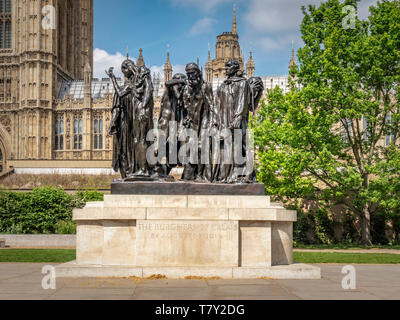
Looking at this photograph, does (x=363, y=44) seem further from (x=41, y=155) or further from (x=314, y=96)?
(x=41, y=155)

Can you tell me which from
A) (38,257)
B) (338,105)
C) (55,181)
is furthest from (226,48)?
(38,257)

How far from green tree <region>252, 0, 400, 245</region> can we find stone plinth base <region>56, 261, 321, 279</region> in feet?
47.4

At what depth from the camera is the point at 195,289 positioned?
23.4ft

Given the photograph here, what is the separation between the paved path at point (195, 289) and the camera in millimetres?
6625

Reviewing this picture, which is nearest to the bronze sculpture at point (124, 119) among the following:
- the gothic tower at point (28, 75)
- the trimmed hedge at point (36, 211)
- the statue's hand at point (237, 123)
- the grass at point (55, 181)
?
the statue's hand at point (237, 123)

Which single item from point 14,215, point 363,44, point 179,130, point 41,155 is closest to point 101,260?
point 179,130

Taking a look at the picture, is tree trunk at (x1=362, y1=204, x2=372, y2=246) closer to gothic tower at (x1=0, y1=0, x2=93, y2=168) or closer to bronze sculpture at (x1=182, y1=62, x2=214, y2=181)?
bronze sculpture at (x1=182, y1=62, x2=214, y2=181)

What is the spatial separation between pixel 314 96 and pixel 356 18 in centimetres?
459

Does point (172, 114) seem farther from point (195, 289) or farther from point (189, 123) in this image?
point (195, 289)

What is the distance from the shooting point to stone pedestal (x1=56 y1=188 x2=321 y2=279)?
8.39 meters

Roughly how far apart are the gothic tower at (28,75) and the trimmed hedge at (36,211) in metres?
29.2

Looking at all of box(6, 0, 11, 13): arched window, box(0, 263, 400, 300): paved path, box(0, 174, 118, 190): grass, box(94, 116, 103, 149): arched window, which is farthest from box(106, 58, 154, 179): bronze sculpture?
box(6, 0, 11, 13): arched window

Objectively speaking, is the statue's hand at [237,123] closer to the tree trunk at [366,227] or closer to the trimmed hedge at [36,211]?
the tree trunk at [366,227]

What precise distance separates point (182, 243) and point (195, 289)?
5.10 ft
